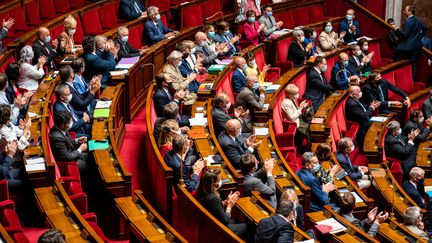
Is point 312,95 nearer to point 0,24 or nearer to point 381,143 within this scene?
point 381,143

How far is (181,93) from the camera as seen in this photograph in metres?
4.65

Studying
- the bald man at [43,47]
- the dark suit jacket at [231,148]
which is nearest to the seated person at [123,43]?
the bald man at [43,47]

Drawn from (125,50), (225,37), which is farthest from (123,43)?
(225,37)

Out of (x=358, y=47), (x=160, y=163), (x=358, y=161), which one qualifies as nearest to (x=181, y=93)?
(x=160, y=163)

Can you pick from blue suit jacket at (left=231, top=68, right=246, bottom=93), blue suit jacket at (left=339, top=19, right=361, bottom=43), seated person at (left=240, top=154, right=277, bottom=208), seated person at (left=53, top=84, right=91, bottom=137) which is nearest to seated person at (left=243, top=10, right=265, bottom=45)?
blue suit jacket at (left=339, top=19, right=361, bottom=43)

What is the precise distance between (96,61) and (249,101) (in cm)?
98

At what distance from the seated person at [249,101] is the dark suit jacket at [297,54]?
122 centimetres

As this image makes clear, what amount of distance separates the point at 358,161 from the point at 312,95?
68 cm

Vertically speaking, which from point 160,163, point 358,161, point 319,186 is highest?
point 160,163

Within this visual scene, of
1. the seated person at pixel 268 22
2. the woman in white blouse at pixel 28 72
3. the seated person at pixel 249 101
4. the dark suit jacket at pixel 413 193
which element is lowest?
the dark suit jacket at pixel 413 193

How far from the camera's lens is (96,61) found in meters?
4.79

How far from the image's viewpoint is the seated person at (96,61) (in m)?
4.80

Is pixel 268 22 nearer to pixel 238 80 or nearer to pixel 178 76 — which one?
pixel 238 80

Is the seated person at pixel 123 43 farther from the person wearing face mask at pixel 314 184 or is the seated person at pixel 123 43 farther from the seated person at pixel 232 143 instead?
the person wearing face mask at pixel 314 184
